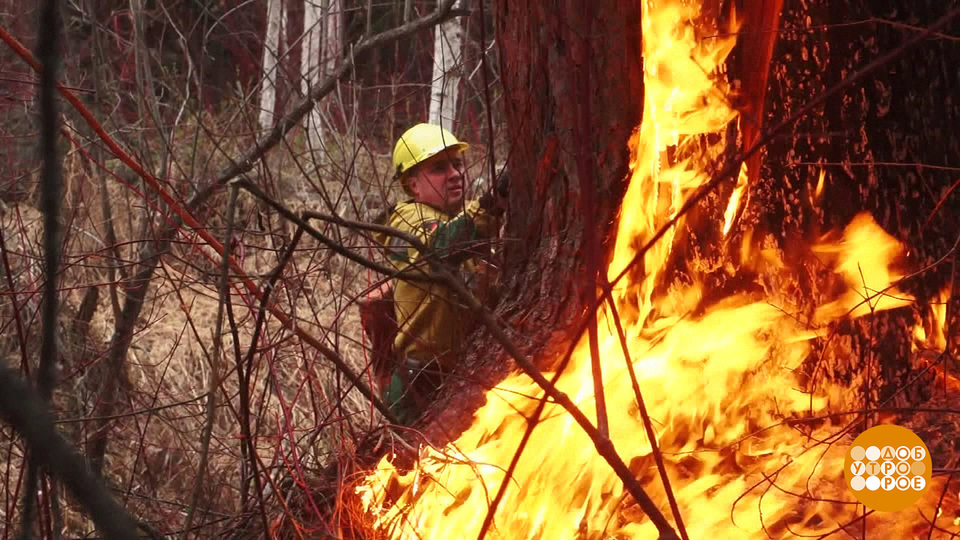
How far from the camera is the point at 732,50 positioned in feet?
8.67

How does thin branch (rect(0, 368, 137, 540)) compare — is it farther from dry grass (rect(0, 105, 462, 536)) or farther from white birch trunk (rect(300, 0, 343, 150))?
white birch trunk (rect(300, 0, 343, 150))

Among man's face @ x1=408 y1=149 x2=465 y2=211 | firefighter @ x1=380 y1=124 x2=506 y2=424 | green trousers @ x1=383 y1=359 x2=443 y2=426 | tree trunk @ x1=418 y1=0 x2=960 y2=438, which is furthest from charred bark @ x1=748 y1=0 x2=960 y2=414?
man's face @ x1=408 y1=149 x2=465 y2=211

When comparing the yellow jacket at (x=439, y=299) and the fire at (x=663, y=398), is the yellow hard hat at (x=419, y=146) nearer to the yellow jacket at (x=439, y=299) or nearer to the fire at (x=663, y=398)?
the yellow jacket at (x=439, y=299)

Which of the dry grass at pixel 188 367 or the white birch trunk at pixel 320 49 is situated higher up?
the white birch trunk at pixel 320 49

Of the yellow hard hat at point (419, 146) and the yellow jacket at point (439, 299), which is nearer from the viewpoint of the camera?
the yellow jacket at point (439, 299)

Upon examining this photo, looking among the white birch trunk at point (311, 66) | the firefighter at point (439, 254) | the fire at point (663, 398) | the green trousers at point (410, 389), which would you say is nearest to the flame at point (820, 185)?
the fire at point (663, 398)

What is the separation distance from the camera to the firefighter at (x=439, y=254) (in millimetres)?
3211

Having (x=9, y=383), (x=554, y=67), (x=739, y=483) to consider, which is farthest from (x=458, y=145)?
(x=9, y=383)

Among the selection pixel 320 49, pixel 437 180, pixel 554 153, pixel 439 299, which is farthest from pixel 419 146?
pixel 320 49

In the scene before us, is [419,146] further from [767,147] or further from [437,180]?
[767,147]

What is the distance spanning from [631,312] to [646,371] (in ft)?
0.58

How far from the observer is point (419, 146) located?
3.83 metres

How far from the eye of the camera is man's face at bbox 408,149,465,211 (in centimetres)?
376

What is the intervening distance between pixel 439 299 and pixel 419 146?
35.4 inches
